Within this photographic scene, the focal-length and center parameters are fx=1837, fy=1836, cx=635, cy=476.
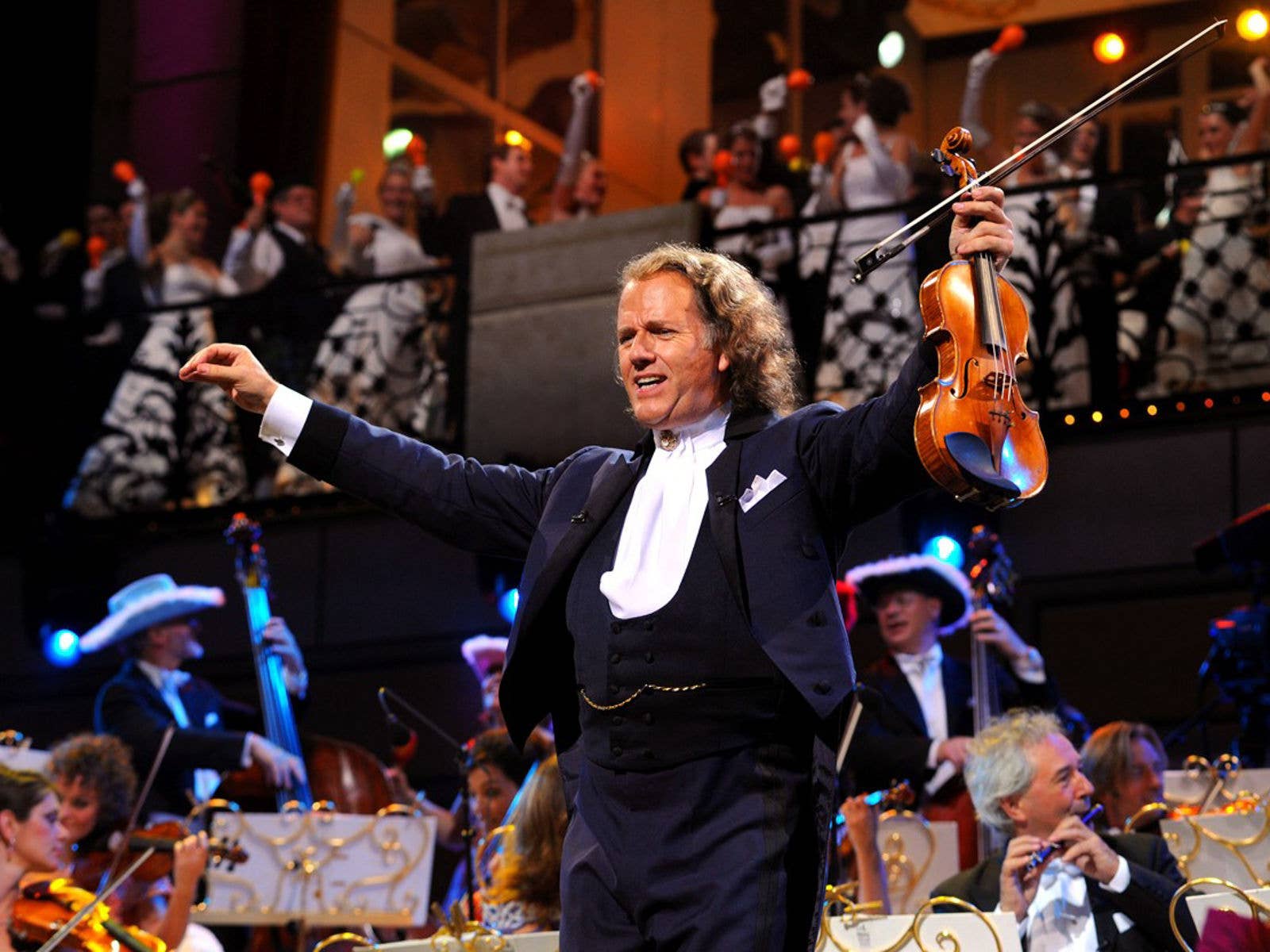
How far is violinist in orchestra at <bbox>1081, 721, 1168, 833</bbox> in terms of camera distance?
4766 millimetres

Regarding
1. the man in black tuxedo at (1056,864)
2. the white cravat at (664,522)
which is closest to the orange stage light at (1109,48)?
the man in black tuxedo at (1056,864)

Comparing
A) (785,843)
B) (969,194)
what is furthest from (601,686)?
(969,194)

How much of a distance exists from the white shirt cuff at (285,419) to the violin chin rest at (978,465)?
0.99 m

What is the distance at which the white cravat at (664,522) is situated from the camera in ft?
8.21

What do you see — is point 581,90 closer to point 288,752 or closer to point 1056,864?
point 288,752

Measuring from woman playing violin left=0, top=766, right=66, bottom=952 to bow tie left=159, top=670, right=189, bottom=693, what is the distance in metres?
2.45

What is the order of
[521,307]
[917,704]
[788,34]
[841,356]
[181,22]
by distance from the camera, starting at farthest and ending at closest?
[788,34], [181,22], [521,307], [841,356], [917,704]

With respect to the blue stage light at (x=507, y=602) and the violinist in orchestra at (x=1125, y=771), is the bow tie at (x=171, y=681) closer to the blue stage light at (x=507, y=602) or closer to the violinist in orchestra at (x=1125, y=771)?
the blue stage light at (x=507, y=602)

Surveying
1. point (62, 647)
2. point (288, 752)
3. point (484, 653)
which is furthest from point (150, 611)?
point (62, 647)

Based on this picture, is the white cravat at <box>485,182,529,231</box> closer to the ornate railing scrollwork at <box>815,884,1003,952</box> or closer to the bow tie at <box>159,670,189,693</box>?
the bow tie at <box>159,670,189,693</box>

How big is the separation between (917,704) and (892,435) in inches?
130

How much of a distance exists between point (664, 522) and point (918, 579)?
3357mm

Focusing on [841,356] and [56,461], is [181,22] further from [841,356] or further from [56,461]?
[841,356]

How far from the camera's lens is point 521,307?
8367 mm
